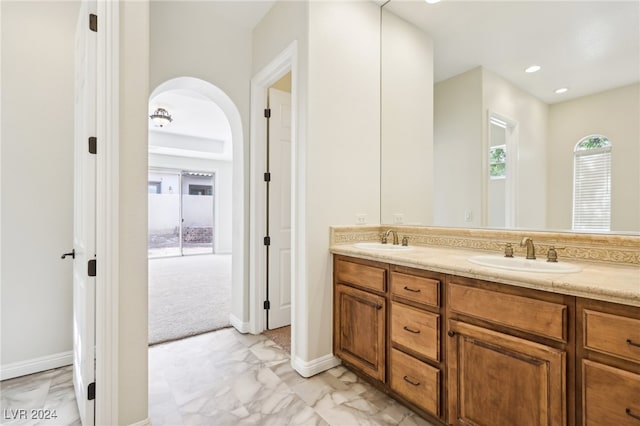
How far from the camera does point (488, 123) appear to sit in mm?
2012

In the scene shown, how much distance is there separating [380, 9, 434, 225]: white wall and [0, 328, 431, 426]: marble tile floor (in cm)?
135

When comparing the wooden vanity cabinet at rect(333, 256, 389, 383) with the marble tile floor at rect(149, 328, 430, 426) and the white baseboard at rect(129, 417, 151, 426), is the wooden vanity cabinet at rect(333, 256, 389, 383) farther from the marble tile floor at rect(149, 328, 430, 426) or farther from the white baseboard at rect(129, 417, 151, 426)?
the white baseboard at rect(129, 417, 151, 426)

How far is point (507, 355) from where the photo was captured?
1.25m

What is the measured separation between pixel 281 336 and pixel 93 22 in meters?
2.62

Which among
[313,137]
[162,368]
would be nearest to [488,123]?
[313,137]

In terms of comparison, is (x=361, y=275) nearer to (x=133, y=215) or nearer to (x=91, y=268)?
(x=133, y=215)

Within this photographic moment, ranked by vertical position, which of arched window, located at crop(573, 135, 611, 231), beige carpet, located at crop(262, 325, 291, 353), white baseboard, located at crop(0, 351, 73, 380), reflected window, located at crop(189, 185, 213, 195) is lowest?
beige carpet, located at crop(262, 325, 291, 353)

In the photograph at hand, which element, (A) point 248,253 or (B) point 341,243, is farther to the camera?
(A) point 248,253

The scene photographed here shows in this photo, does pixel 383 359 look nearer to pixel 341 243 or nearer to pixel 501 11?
pixel 341 243

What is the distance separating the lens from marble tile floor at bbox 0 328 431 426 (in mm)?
1668

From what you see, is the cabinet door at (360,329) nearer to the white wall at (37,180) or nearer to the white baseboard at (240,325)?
the white baseboard at (240,325)

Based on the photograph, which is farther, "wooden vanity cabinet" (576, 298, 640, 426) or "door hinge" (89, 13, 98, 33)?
"door hinge" (89, 13, 98, 33)

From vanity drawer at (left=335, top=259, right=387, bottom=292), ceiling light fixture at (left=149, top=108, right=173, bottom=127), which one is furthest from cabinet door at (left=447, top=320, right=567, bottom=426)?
ceiling light fixture at (left=149, top=108, right=173, bottom=127)

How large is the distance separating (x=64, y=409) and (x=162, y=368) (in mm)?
578
